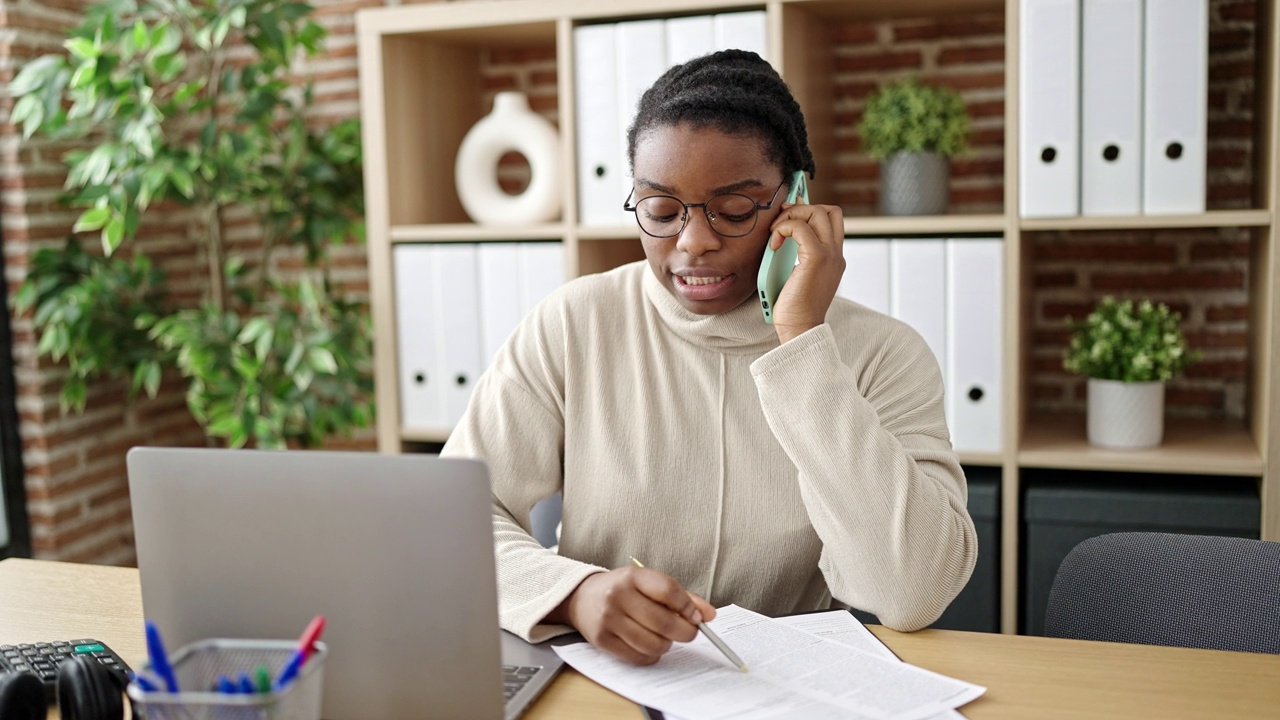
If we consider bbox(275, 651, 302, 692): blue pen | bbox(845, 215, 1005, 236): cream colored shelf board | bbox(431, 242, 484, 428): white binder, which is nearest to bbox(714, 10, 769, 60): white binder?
bbox(845, 215, 1005, 236): cream colored shelf board

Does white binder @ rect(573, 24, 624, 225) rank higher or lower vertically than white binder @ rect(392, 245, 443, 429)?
higher

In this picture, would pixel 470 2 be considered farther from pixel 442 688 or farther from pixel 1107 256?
pixel 442 688

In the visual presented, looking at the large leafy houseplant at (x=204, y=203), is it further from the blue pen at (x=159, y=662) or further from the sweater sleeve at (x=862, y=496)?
the blue pen at (x=159, y=662)

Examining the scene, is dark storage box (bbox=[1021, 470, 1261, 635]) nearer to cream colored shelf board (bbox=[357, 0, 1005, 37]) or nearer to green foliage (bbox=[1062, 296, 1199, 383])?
green foliage (bbox=[1062, 296, 1199, 383])

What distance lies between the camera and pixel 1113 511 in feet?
7.49

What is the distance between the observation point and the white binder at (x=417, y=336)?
2.72m

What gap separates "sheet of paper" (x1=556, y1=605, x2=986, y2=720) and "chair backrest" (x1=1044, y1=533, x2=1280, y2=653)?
0.38 metres

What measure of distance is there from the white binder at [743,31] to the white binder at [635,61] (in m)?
0.12

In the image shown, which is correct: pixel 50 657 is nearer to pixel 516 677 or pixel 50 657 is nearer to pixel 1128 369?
pixel 516 677

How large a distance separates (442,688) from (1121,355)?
1835mm

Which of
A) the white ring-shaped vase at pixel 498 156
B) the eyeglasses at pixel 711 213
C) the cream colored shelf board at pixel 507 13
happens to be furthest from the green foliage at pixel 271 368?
the eyeglasses at pixel 711 213

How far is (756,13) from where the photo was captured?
2410 mm

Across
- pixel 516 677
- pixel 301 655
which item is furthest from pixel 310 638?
pixel 516 677

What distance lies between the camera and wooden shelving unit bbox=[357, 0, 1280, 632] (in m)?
2.24
